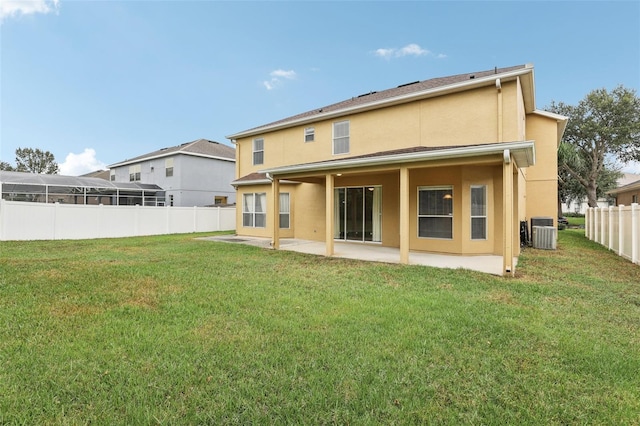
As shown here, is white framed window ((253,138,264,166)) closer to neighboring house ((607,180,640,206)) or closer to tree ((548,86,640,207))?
neighboring house ((607,180,640,206))

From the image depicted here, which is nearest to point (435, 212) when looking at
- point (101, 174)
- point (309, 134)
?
point (309, 134)

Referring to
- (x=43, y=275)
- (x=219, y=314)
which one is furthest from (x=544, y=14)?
(x=43, y=275)

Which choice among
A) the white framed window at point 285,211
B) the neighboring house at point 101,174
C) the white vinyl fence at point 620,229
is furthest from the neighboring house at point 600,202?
the neighboring house at point 101,174

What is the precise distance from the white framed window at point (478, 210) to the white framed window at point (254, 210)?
31.1 ft

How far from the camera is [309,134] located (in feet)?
48.1

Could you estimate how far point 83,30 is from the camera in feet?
53.1

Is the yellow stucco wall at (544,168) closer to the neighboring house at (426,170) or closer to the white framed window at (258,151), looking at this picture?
the neighboring house at (426,170)

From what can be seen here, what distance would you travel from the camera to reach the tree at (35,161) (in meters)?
46.0

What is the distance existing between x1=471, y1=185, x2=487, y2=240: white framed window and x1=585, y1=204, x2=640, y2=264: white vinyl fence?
12.4ft

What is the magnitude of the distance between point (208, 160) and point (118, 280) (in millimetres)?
21793

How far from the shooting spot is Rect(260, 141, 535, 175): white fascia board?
705 centimetres

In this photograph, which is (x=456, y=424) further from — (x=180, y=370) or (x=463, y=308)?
(x=463, y=308)

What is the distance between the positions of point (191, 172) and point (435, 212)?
2115 centimetres

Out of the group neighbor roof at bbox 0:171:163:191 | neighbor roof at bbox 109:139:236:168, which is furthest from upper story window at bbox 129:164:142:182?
neighbor roof at bbox 0:171:163:191
